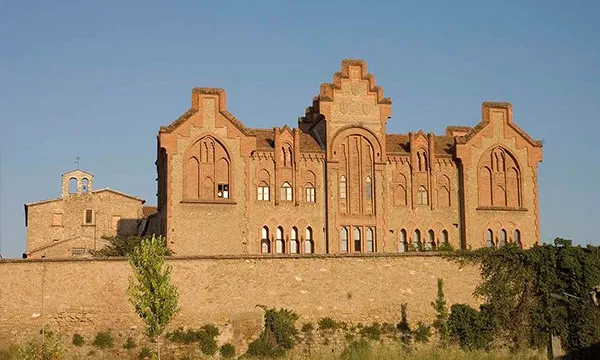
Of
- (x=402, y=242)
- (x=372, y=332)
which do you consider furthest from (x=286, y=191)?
(x=372, y=332)

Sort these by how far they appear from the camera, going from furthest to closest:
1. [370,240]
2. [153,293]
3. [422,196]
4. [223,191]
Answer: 1. [422,196]
2. [370,240]
3. [223,191]
4. [153,293]

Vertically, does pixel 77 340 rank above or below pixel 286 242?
below

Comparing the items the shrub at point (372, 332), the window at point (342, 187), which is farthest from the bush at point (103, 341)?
the window at point (342, 187)

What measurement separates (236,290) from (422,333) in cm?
797

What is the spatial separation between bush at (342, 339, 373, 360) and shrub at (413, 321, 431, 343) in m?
2.30

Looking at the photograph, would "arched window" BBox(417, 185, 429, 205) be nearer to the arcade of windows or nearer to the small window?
the arcade of windows

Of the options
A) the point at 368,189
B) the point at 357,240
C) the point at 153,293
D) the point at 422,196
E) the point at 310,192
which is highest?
the point at 368,189

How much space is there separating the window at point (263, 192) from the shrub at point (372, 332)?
554 inches

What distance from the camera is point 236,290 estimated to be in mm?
47500

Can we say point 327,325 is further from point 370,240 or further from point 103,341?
point 370,240

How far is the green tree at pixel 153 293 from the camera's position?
42.9 meters

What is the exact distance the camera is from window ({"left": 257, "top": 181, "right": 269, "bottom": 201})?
6016 centimetres

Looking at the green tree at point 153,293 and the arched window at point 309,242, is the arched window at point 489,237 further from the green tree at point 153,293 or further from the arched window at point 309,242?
the green tree at point 153,293

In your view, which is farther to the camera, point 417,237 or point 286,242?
point 417,237
